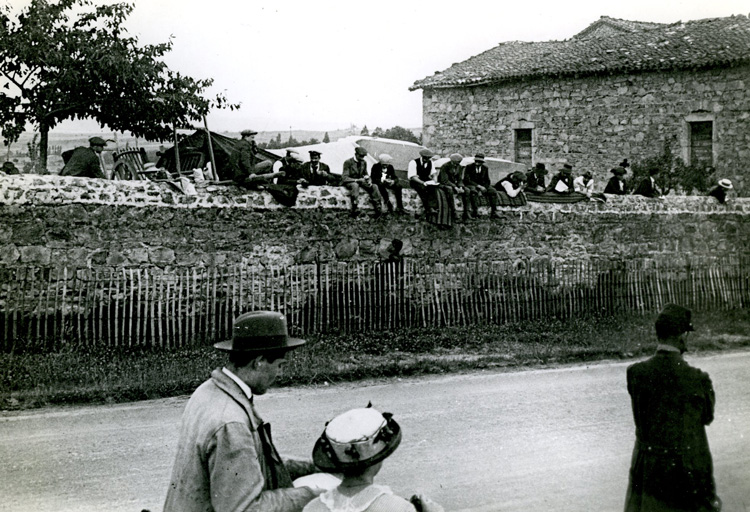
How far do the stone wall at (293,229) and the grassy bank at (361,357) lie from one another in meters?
1.82

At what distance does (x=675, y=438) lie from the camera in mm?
4367

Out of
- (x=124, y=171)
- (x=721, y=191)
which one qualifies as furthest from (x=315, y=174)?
(x=721, y=191)

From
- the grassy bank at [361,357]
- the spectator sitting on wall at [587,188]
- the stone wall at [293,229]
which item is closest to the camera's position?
the grassy bank at [361,357]

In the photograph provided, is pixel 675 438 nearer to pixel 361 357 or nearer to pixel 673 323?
pixel 673 323

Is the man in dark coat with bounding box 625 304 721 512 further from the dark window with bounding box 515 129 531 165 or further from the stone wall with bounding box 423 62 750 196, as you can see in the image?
the dark window with bounding box 515 129 531 165

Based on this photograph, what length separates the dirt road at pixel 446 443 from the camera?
6051 mm

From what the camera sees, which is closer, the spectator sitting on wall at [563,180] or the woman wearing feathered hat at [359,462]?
the woman wearing feathered hat at [359,462]

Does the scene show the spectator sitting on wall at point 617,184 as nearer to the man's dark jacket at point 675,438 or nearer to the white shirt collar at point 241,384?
the man's dark jacket at point 675,438

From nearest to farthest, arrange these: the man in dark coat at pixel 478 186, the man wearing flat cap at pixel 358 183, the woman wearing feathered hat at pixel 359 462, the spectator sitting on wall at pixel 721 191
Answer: the woman wearing feathered hat at pixel 359 462 → the man wearing flat cap at pixel 358 183 → the man in dark coat at pixel 478 186 → the spectator sitting on wall at pixel 721 191

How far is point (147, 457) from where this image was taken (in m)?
6.98

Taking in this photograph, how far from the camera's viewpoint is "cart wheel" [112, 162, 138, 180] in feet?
49.1

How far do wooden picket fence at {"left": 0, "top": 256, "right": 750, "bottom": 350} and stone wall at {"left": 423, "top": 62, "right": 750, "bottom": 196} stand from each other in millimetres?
7057

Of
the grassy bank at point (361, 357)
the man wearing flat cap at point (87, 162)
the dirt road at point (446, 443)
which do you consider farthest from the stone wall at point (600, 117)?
the man wearing flat cap at point (87, 162)

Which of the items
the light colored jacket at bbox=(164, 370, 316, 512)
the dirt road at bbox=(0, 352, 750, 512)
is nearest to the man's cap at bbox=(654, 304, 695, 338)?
the dirt road at bbox=(0, 352, 750, 512)
